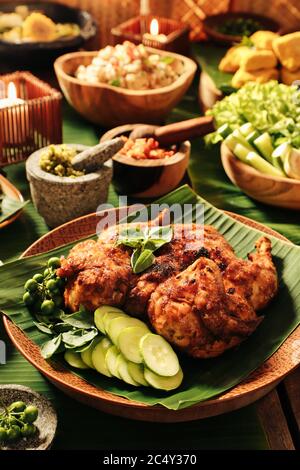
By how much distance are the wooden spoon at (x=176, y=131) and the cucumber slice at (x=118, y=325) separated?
1.41 m

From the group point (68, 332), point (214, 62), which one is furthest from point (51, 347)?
point (214, 62)

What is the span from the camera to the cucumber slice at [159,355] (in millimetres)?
1998

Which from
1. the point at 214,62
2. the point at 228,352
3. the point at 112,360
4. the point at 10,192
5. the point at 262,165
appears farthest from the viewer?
the point at 214,62

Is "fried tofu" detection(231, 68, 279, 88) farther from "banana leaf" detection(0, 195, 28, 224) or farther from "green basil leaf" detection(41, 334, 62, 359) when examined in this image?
"green basil leaf" detection(41, 334, 62, 359)

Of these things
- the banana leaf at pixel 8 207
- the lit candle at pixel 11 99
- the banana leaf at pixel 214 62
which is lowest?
the banana leaf at pixel 8 207

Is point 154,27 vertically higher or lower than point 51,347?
higher

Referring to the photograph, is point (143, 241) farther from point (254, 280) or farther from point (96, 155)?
point (96, 155)

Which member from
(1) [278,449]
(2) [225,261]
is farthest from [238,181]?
(1) [278,449]

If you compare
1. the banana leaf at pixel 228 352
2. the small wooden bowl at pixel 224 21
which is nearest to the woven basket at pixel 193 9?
the small wooden bowl at pixel 224 21

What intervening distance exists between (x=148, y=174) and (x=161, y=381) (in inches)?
56.2

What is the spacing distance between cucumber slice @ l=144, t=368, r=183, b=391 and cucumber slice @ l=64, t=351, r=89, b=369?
213 millimetres

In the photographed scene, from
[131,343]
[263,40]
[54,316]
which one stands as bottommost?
[54,316]

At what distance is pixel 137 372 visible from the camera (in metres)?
2.03

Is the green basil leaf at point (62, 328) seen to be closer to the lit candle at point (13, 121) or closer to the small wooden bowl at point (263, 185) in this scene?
the small wooden bowl at point (263, 185)
